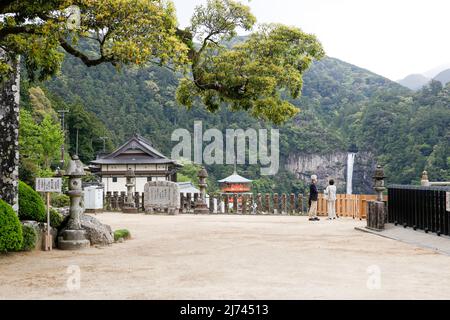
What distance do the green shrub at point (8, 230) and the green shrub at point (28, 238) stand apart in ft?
2.28

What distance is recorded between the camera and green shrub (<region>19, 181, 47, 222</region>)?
1252 centimetres

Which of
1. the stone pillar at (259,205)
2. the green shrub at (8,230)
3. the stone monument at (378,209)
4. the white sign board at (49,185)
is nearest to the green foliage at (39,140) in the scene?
the stone pillar at (259,205)

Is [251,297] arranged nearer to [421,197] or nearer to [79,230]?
[79,230]

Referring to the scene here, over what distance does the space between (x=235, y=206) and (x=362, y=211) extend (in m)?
7.40

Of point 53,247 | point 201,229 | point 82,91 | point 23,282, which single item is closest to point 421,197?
point 201,229

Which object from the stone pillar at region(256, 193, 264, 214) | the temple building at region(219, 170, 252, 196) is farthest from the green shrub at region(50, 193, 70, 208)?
the temple building at region(219, 170, 252, 196)

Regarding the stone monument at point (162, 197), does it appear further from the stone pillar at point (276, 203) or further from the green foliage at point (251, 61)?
the green foliage at point (251, 61)

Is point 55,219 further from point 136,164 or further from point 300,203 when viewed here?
point 136,164

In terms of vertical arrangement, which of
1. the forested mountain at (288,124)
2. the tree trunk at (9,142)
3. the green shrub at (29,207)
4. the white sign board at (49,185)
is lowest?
the green shrub at (29,207)

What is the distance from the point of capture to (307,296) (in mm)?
6656

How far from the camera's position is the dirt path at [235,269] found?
23.1ft

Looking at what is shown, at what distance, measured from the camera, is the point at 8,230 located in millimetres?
10656

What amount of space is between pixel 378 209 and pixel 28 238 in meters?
9.72

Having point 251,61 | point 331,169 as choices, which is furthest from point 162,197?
point 331,169
